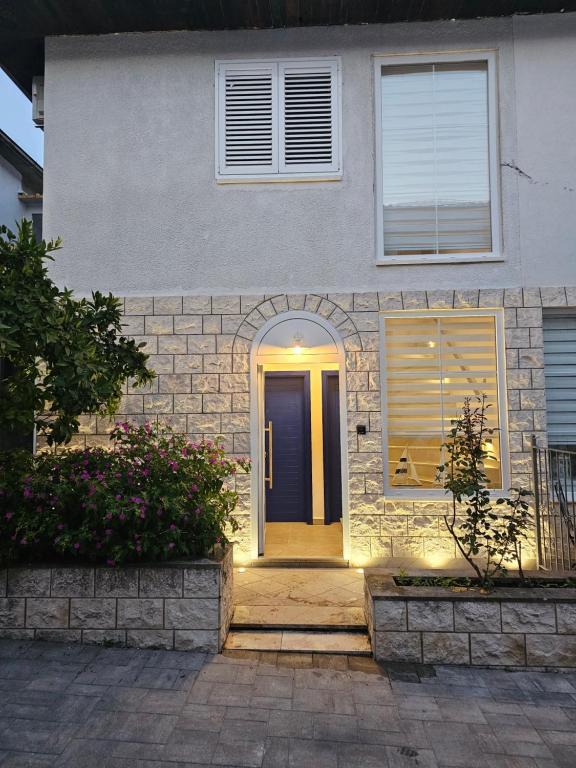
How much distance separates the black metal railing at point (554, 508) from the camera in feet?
14.5

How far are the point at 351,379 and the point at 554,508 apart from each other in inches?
90.7

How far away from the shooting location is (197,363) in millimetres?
5527

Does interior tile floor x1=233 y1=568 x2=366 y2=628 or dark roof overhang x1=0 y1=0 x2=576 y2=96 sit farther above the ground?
dark roof overhang x1=0 y1=0 x2=576 y2=96

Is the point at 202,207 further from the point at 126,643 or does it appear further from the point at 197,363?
the point at 126,643

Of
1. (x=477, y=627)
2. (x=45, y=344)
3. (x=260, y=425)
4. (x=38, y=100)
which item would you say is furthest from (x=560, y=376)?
(x=38, y=100)

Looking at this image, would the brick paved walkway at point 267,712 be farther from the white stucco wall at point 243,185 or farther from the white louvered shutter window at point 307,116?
the white louvered shutter window at point 307,116

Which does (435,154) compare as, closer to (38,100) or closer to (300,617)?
(38,100)

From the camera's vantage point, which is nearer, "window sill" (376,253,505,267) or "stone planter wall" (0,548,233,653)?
"stone planter wall" (0,548,233,653)

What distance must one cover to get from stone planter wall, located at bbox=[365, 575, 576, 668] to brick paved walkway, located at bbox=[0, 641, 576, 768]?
0.12 m

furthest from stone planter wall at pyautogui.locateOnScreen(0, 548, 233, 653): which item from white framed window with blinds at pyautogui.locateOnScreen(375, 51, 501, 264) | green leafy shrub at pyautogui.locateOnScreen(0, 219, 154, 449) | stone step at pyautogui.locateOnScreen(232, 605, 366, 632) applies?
white framed window with blinds at pyautogui.locateOnScreen(375, 51, 501, 264)

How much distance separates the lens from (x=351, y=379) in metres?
5.45

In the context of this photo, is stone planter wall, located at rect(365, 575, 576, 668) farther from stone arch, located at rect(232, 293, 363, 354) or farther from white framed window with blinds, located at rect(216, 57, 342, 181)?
white framed window with blinds, located at rect(216, 57, 342, 181)

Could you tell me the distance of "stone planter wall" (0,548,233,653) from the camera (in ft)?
12.1

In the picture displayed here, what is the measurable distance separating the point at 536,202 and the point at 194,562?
512 centimetres
